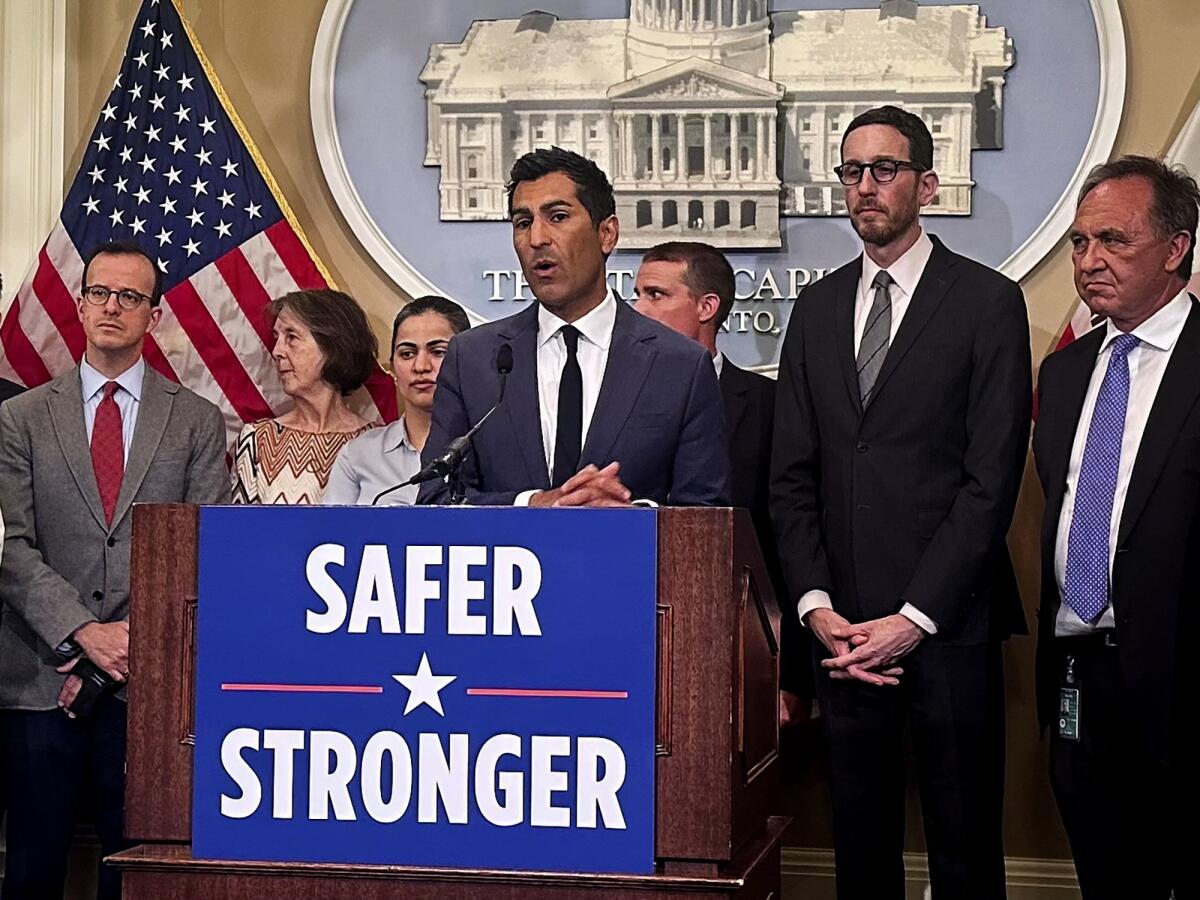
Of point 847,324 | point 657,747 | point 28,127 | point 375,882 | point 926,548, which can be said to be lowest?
point 375,882

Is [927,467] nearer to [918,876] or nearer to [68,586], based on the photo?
[918,876]

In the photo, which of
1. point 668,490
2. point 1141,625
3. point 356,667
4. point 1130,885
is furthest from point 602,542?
point 1130,885

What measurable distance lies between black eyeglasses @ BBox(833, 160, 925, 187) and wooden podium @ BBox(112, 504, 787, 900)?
1.33 meters

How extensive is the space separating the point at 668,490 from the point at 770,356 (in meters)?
1.71

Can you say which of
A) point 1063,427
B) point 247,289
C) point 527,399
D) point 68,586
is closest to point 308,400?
point 247,289

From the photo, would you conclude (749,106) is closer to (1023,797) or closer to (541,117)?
(541,117)

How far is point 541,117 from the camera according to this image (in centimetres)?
447

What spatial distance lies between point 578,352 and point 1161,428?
3.92 ft

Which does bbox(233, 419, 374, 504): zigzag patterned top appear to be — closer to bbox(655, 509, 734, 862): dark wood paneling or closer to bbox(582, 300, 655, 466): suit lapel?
bbox(582, 300, 655, 466): suit lapel

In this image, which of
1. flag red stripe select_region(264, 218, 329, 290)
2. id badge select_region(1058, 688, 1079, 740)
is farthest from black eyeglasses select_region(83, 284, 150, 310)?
id badge select_region(1058, 688, 1079, 740)

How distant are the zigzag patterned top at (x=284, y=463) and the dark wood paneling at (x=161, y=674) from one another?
5.45 ft

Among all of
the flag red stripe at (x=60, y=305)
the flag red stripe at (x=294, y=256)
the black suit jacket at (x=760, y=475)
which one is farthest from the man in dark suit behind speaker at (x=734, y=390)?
the flag red stripe at (x=60, y=305)

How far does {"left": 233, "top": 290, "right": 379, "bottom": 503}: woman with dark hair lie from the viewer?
3.95m

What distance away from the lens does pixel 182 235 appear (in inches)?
176
